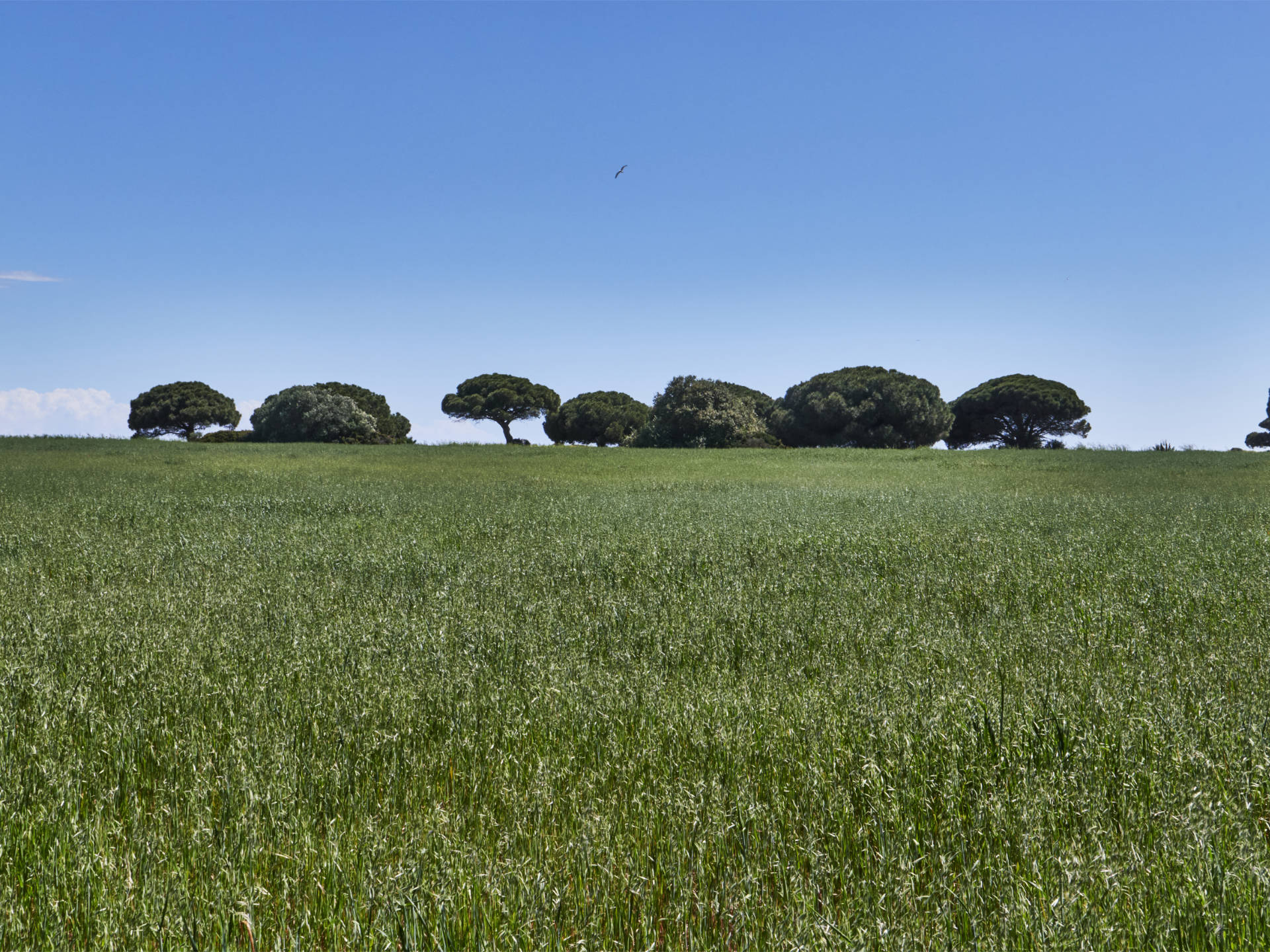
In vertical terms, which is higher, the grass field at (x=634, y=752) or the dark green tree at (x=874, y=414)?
the dark green tree at (x=874, y=414)

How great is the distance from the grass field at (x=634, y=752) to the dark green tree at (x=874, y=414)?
176ft

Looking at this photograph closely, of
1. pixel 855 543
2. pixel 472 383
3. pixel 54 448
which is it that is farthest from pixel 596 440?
pixel 855 543

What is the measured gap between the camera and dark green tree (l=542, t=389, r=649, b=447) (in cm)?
7406

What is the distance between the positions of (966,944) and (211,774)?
10.8 feet

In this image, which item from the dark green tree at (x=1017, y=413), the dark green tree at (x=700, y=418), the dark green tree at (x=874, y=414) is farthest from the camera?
the dark green tree at (x=1017, y=413)

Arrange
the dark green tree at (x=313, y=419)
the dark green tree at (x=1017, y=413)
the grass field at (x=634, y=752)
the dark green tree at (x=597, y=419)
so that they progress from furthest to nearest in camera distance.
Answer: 1. the dark green tree at (x=597, y=419)
2. the dark green tree at (x=1017, y=413)
3. the dark green tree at (x=313, y=419)
4. the grass field at (x=634, y=752)

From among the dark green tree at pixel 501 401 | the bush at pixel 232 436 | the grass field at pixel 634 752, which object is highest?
the dark green tree at pixel 501 401

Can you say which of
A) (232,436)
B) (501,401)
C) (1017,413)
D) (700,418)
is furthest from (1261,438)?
(232,436)

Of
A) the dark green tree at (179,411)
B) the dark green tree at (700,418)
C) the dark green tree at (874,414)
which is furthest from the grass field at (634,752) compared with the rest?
the dark green tree at (179,411)

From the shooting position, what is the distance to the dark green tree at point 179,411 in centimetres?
7231

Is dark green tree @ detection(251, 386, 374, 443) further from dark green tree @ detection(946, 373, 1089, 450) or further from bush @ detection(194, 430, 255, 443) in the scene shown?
dark green tree @ detection(946, 373, 1089, 450)

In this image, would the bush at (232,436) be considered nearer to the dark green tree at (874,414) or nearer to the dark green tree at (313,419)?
the dark green tree at (313,419)

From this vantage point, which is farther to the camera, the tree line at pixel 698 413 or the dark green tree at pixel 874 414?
the dark green tree at pixel 874 414

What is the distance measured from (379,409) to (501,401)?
40.0 ft
